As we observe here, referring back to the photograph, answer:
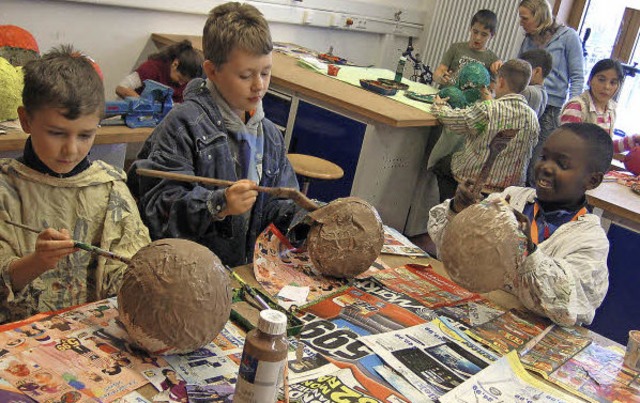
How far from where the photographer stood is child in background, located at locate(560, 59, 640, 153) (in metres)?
4.43

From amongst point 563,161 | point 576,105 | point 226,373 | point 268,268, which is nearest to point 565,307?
point 563,161

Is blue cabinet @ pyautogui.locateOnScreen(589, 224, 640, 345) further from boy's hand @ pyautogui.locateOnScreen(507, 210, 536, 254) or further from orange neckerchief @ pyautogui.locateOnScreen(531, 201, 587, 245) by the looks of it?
boy's hand @ pyautogui.locateOnScreen(507, 210, 536, 254)

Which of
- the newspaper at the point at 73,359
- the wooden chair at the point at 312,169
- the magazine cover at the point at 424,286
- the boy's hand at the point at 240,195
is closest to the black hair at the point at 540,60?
the wooden chair at the point at 312,169

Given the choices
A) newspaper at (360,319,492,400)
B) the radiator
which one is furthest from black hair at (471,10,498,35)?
newspaper at (360,319,492,400)

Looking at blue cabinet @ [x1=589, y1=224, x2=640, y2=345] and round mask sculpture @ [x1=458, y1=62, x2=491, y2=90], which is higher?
round mask sculpture @ [x1=458, y1=62, x2=491, y2=90]

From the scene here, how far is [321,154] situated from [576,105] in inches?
74.4

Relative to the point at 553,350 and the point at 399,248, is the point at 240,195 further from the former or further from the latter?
the point at 553,350

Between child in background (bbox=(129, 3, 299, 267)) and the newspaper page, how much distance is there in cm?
78

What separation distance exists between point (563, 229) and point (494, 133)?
2049mm

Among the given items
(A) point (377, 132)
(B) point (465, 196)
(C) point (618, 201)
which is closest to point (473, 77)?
(A) point (377, 132)

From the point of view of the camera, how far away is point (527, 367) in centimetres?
173

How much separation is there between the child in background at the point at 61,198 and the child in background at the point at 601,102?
3.67 metres

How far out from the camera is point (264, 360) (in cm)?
117

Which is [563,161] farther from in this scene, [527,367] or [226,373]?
[226,373]
